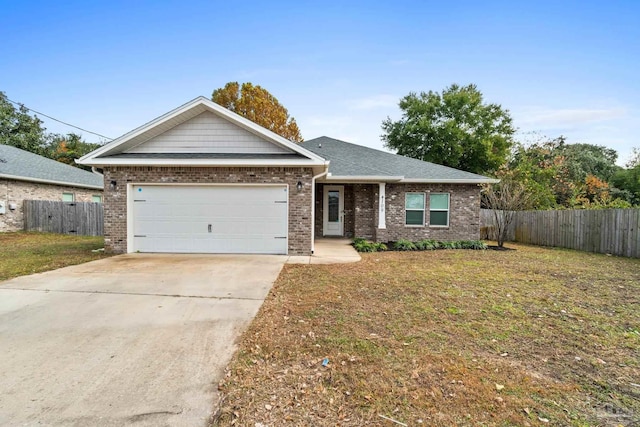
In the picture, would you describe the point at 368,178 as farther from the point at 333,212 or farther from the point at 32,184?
the point at 32,184

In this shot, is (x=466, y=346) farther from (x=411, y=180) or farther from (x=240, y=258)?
(x=411, y=180)

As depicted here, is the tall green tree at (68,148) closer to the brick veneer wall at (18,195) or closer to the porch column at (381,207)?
the brick veneer wall at (18,195)

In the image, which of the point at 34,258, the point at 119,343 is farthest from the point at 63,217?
the point at 119,343

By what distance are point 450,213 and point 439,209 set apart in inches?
17.9

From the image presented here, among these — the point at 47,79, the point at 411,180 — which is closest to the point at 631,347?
the point at 411,180

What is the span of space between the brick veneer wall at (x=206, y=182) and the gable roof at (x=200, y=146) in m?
0.33

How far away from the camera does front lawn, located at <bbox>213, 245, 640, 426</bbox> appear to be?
221cm

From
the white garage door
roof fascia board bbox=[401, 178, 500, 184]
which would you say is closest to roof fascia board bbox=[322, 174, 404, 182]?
roof fascia board bbox=[401, 178, 500, 184]

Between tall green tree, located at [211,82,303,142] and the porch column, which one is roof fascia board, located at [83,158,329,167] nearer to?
the porch column

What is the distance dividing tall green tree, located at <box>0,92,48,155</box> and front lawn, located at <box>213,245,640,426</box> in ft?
109

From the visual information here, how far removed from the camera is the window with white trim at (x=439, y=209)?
12211mm

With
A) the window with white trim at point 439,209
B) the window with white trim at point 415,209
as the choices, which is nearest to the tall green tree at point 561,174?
the window with white trim at point 439,209

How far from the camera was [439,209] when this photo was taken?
1221 centimetres

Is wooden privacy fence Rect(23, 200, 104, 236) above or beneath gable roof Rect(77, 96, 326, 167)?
beneath
